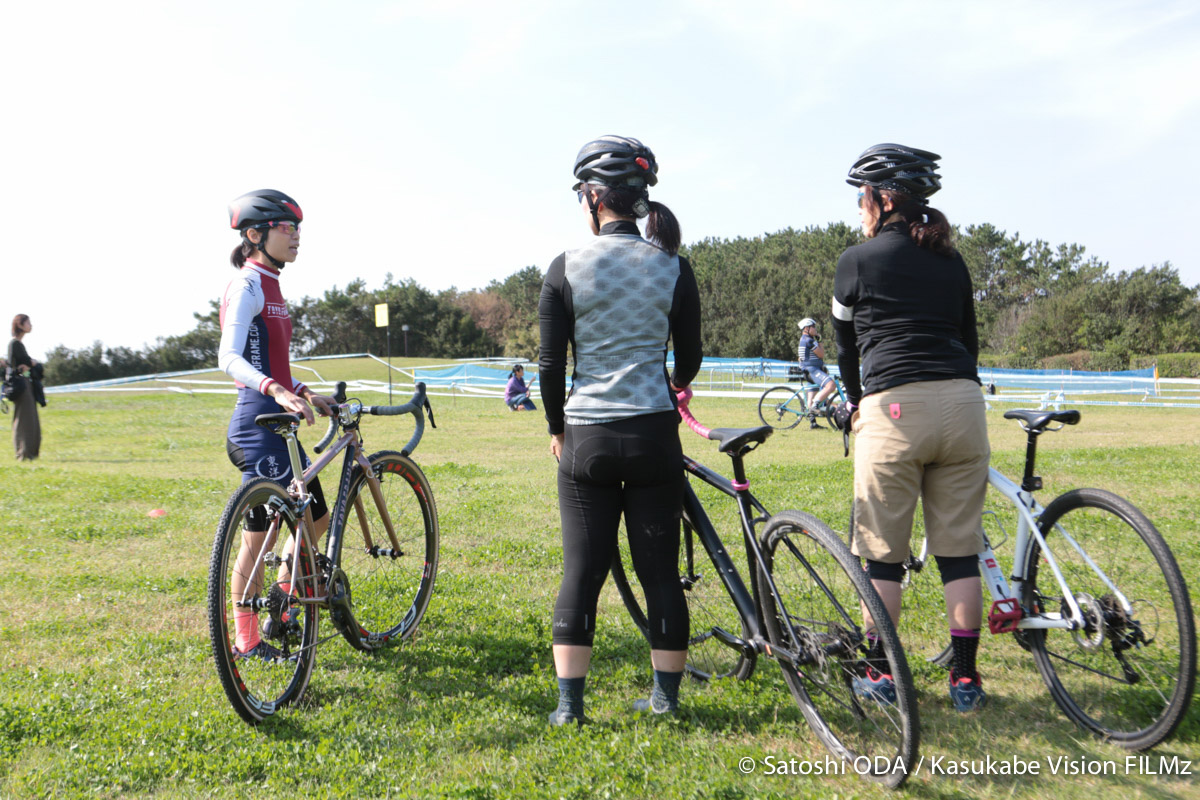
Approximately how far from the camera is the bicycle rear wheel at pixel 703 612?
11.4 feet

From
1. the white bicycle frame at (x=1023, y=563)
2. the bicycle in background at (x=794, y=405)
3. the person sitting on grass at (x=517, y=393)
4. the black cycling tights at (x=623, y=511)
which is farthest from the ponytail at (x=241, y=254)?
the person sitting on grass at (x=517, y=393)

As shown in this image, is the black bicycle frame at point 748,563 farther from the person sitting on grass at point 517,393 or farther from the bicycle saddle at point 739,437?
the person sitting on grass at point 517,393

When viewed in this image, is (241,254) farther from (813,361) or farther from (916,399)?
(813,361)

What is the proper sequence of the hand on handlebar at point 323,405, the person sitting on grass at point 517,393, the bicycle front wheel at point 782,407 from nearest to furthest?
the hand on handlebar at point 323,405 < the bicycle front wheel at point 782,407 < the person sitting on grass at point 517,393

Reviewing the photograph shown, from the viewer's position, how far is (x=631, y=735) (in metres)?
2.92

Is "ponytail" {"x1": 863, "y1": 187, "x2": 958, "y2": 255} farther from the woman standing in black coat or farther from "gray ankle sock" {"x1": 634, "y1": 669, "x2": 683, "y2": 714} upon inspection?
the woman standing in black coat

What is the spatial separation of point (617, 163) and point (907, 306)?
1.23 metres

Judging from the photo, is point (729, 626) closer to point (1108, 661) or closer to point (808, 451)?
point (1108, 661)

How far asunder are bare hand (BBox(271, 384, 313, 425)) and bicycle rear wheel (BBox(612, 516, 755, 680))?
1.37 metres

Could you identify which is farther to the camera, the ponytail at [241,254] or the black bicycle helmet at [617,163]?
the ponytail at [241,254]

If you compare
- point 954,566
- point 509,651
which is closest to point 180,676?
point 509,651

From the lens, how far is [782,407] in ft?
53.1

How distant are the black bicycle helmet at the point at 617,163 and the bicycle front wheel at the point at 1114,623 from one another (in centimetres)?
197

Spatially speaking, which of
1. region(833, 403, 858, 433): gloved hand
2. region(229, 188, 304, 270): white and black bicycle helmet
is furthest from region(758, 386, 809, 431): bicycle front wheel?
region(229, 188, 304, 270): white and black bicycle helmet
